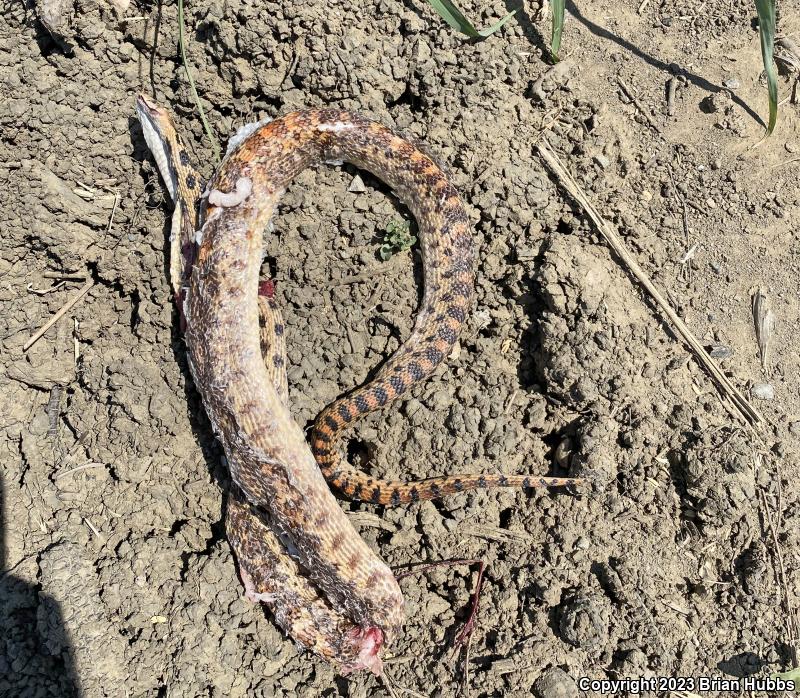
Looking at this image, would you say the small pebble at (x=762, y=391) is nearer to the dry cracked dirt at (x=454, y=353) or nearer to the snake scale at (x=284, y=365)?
the dry cracked dirt at (x=454, y=353)

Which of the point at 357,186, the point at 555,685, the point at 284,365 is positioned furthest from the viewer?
the point at 357,186

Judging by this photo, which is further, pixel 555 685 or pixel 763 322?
pixel 763 322

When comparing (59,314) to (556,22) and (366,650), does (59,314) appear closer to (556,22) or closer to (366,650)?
(366,650)

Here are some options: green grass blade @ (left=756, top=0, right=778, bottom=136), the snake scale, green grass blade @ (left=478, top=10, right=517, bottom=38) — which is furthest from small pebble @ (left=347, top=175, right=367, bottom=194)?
green grass blade @ (left=756, top=0, right=778, bottom=136)

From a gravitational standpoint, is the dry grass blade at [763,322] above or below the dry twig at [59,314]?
above

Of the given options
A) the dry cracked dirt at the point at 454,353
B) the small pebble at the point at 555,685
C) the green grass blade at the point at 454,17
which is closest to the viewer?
the small pebble at the point at 555,685

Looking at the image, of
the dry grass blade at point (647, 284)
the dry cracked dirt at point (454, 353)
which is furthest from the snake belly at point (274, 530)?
the dry grass blade at point (647, 284)

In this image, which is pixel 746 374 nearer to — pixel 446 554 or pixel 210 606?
pixel 446 554

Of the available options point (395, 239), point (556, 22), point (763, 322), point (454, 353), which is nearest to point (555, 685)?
point (454, 353)
